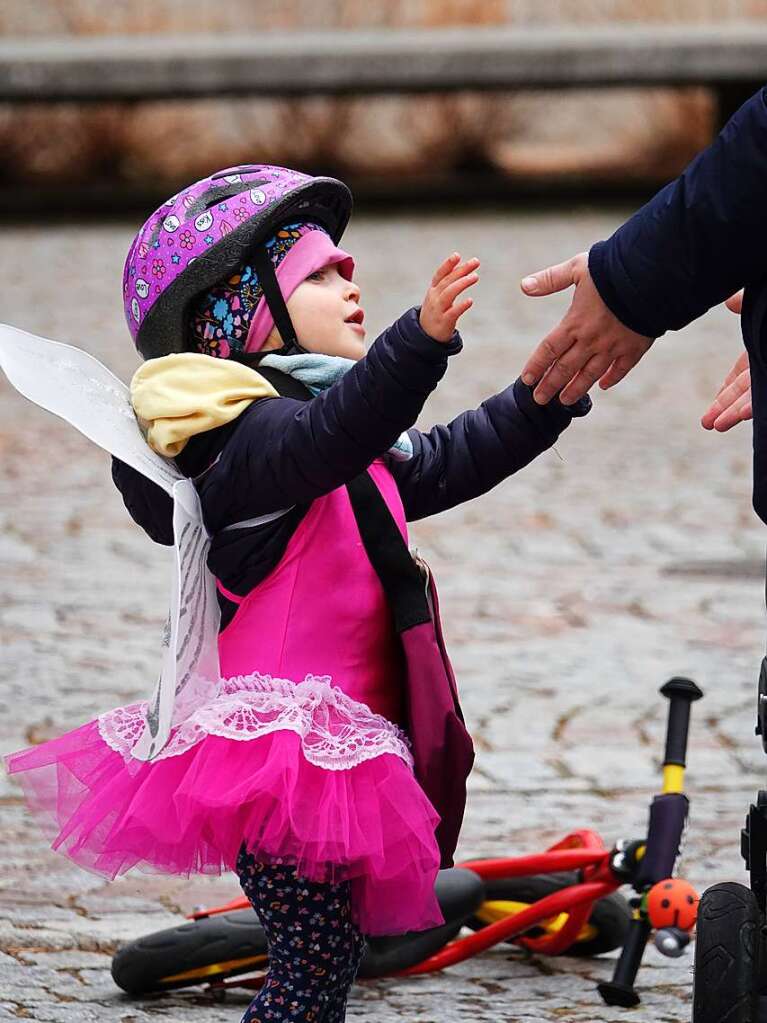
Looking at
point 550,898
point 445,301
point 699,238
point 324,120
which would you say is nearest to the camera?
point 699,238

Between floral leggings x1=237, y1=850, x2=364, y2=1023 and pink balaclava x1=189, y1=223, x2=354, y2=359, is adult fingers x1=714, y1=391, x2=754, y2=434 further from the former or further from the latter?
floral leggings x1=237, y1=850, x2=364, y2=1023

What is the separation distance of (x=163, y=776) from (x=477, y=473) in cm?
64

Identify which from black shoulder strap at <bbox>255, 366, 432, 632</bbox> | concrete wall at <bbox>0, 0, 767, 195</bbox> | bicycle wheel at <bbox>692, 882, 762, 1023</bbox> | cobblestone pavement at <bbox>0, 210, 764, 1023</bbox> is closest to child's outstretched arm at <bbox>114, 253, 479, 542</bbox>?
black shoulder strap at <bbox>255, 366, 432, 632</bbox>

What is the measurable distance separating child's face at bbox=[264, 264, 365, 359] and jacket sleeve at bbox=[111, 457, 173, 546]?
26cm

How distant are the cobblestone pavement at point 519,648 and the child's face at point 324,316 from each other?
870 mm

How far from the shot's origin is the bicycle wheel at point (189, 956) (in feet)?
9.82

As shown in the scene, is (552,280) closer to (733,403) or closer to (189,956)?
(733,403)

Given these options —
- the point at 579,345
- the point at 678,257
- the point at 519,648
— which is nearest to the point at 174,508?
the point at 579,345

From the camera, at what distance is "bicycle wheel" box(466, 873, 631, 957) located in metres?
3.23

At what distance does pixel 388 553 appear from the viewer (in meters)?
2.59

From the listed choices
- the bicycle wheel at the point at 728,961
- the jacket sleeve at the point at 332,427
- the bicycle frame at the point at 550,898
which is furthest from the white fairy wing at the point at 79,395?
the bicycle frame at the point at 550,898

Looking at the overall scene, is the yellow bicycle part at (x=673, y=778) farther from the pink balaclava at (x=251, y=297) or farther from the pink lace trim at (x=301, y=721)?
the pink balaclava at (x=251, y=297)

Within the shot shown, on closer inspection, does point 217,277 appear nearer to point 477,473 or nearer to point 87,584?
point 477,473

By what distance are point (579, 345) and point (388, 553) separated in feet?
1.29
